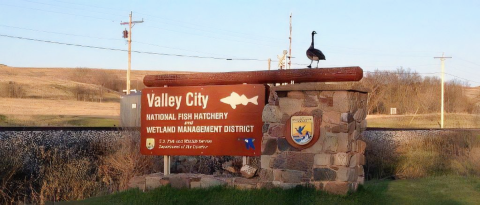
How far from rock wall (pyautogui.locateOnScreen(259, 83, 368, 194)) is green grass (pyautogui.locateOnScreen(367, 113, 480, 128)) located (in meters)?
40.8

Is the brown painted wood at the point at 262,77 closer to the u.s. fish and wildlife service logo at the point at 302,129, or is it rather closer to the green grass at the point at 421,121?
the u.s. fish and wildlife service logo at the point at 302,129

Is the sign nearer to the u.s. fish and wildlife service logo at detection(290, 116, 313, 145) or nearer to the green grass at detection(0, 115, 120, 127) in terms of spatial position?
the u.s. fish and wildlife service logo at detection(290, 116, 313, 145)

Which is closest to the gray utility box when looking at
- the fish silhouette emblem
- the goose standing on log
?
the goose standing on log

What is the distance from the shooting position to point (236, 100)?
1246 centimetres

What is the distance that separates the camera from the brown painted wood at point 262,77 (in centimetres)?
1166

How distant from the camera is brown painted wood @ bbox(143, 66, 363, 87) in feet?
38.2

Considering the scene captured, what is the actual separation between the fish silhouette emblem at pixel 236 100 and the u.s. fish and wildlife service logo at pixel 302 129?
884 mm

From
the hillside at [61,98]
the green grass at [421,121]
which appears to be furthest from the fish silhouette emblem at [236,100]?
the green grass at [421,121]

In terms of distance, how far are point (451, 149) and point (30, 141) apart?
15213 mm

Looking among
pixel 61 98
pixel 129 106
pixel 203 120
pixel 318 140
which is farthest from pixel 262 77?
pixel 61 98

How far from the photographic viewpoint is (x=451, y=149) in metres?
26.5

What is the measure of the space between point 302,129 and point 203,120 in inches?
77.0

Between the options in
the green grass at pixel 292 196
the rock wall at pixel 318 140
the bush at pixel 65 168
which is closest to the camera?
the green grass at pixel 292 196

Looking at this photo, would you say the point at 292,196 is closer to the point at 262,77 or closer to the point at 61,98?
the point at 262,77
